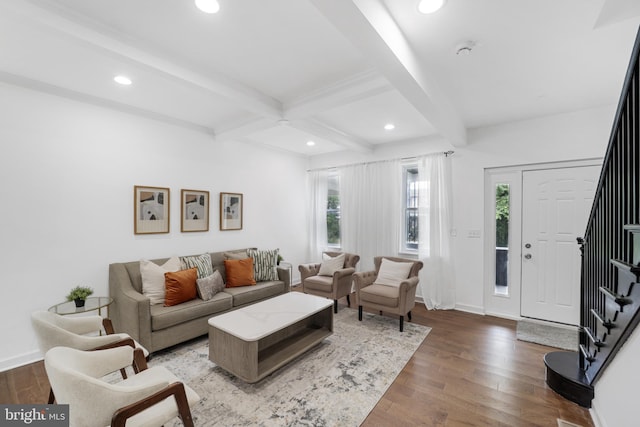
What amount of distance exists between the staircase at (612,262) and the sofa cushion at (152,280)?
3.78 meters

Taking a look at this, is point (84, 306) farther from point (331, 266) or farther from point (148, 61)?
point (331, 266)

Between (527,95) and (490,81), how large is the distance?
25.2 inches

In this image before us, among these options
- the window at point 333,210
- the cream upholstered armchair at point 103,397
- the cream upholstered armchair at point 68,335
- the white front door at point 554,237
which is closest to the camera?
the cream upholstered armchair at point 103,397

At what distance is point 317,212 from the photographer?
5824 millimetres

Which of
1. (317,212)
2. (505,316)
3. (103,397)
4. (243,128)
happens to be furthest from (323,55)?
(505,316)

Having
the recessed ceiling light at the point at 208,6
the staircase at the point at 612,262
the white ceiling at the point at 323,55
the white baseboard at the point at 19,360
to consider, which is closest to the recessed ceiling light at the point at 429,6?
the white ceiling at the point at 323,55

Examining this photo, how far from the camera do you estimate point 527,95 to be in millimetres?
2947

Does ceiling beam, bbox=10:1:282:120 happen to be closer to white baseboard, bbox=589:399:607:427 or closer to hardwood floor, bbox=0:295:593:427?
hardwood floor, bbox=0:295:593:427

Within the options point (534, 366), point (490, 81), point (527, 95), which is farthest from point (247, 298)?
point (527, 95)

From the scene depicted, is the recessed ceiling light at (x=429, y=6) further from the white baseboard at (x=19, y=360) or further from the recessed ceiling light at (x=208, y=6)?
the white baseboard at (x=19, y=360)

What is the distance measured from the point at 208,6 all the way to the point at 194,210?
2826 millimetres

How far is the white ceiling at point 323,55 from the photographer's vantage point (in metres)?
1.73

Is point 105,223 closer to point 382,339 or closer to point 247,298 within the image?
point 247,298

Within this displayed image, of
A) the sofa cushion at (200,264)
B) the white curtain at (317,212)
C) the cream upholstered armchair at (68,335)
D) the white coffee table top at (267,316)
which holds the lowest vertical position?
the white coffee table top at (267,316)
